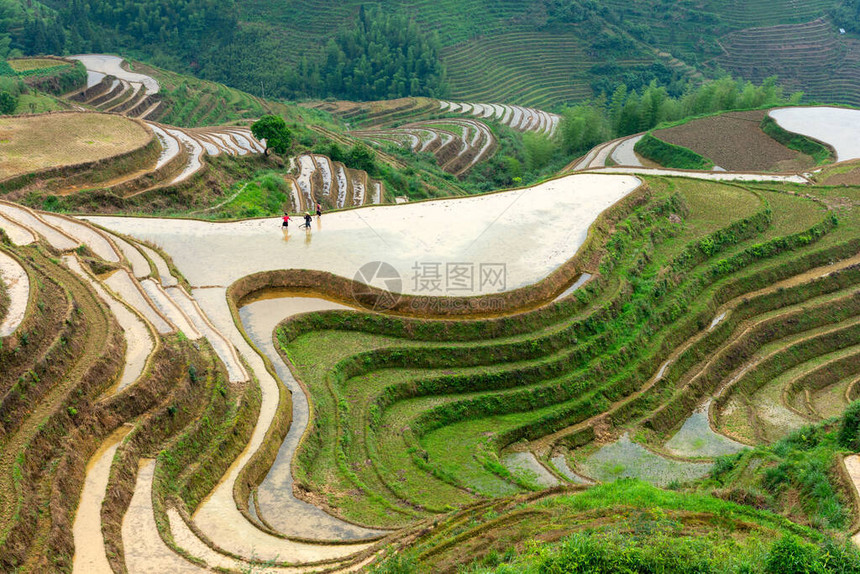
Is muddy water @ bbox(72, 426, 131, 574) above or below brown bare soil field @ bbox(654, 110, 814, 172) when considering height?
above

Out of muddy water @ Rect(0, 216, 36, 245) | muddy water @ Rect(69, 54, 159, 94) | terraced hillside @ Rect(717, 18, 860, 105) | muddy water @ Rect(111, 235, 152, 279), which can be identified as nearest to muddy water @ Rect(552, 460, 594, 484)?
muddy water @ Rect(111, 235, 152, 279)

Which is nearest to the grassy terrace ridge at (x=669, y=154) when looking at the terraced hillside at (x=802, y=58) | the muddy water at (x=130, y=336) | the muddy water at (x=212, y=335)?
the muddy water at (x=212, y=335)

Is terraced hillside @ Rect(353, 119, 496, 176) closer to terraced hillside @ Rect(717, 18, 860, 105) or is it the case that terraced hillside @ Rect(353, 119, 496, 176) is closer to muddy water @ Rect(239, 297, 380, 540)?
muddy water @ Rect(239, 297, 380, 540)

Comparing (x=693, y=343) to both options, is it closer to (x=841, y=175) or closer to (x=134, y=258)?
(x=134, y=258)

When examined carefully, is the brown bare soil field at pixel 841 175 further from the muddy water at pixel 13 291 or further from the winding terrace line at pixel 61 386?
the muddy water at pixel 13 291

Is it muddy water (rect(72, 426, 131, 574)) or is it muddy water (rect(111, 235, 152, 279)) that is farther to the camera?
muddy water (rect(111, 235, 152, 279))

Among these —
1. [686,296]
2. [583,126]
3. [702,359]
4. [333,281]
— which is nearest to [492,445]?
[333,281]
